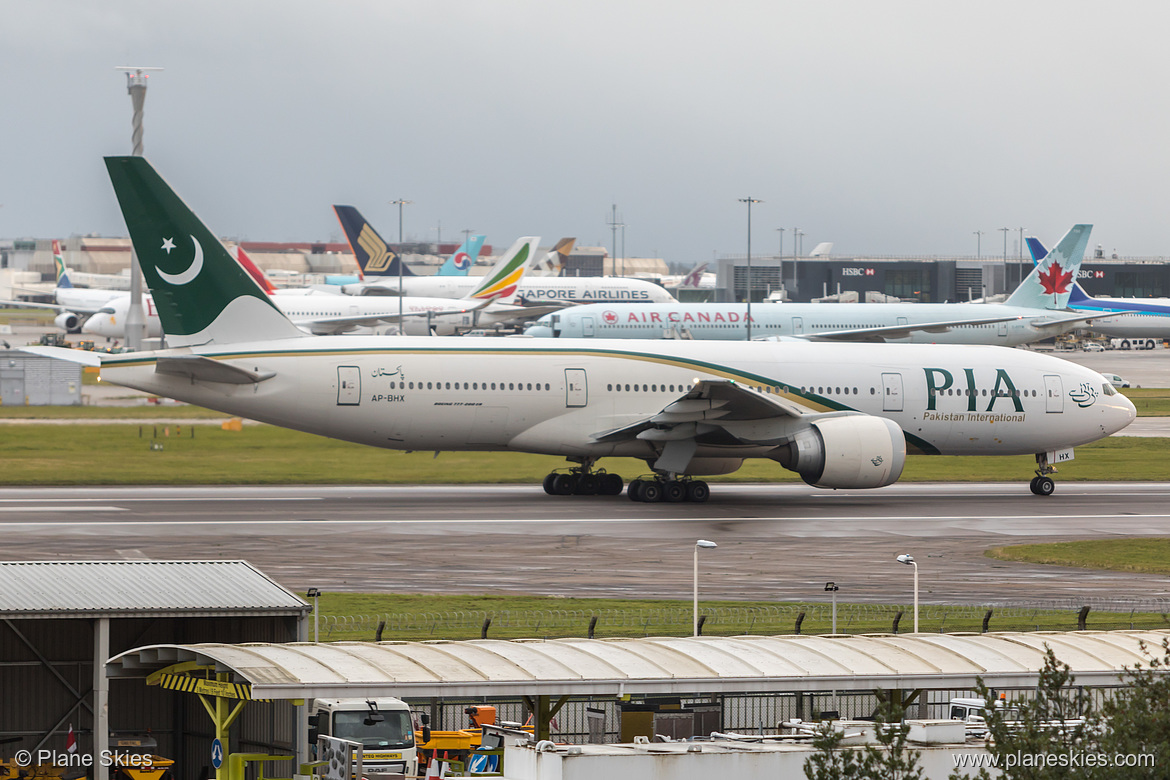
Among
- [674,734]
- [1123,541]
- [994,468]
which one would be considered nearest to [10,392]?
[994,468]

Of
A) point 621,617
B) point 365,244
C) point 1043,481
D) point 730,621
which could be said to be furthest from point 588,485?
point 365,244

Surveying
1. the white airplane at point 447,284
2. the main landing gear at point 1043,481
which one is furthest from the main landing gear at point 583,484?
the white airplane at point 447,284

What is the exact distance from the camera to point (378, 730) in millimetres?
16625

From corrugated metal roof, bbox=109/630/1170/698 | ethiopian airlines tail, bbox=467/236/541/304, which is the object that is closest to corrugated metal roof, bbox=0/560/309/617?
corrugated metal roof, bbox=109/630/1170/698

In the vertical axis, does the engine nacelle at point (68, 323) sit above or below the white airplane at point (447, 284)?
below

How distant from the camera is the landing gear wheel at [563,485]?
40.4 metres

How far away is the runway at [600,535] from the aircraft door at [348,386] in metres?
2.82

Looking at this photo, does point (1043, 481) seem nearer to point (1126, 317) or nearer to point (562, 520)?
point (562, 520)

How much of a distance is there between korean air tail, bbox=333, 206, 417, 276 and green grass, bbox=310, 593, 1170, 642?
11739 centimetres

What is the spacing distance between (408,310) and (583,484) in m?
70.4

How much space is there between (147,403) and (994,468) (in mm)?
38278

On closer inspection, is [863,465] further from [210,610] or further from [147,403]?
[147,403]

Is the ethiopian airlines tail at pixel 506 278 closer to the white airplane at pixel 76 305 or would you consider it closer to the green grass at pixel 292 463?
the white airplane at pixel 76 305

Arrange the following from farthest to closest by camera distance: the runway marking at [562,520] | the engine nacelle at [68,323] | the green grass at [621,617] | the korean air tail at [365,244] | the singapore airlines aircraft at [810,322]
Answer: the korean air tail at [365,244] → the engine nacelle at [68,323] → the singapore airlines aircraft at [810,322] → the runway marking at [562,520] → the green grass at [621,617]
